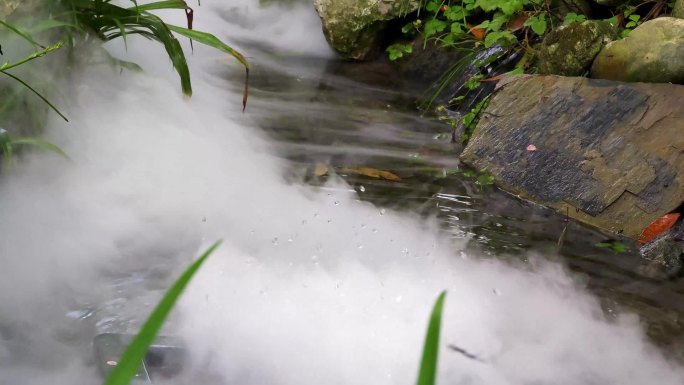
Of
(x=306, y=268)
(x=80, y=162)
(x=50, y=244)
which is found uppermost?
(x=80, y=162)

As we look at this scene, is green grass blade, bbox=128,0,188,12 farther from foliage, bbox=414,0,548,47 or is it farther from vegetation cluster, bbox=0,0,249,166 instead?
foliage, bbox=414,0,548,47

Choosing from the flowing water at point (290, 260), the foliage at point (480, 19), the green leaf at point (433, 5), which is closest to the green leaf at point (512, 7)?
the foliage at point (480, 19)

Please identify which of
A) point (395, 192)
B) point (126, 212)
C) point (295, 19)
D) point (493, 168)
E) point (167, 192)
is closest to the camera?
point (126, 212)

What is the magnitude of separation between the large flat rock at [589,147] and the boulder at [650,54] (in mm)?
115

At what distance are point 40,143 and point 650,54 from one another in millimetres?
3106

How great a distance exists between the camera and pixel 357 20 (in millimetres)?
5477

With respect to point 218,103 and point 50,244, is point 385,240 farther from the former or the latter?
point 218,103

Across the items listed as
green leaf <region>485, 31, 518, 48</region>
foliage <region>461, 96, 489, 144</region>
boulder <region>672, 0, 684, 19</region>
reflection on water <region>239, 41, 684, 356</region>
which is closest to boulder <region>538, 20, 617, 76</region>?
boulder <region>672, 0, 684, 19</region>

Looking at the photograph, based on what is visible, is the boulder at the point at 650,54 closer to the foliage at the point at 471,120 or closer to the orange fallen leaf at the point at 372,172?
the foliage at the point at 471,120

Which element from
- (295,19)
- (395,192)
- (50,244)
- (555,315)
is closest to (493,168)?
(395,192)

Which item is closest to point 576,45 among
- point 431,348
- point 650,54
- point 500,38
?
point 650,54

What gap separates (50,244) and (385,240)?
1.39 meters

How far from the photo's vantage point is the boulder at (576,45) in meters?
4.12

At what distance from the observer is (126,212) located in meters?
3.03
